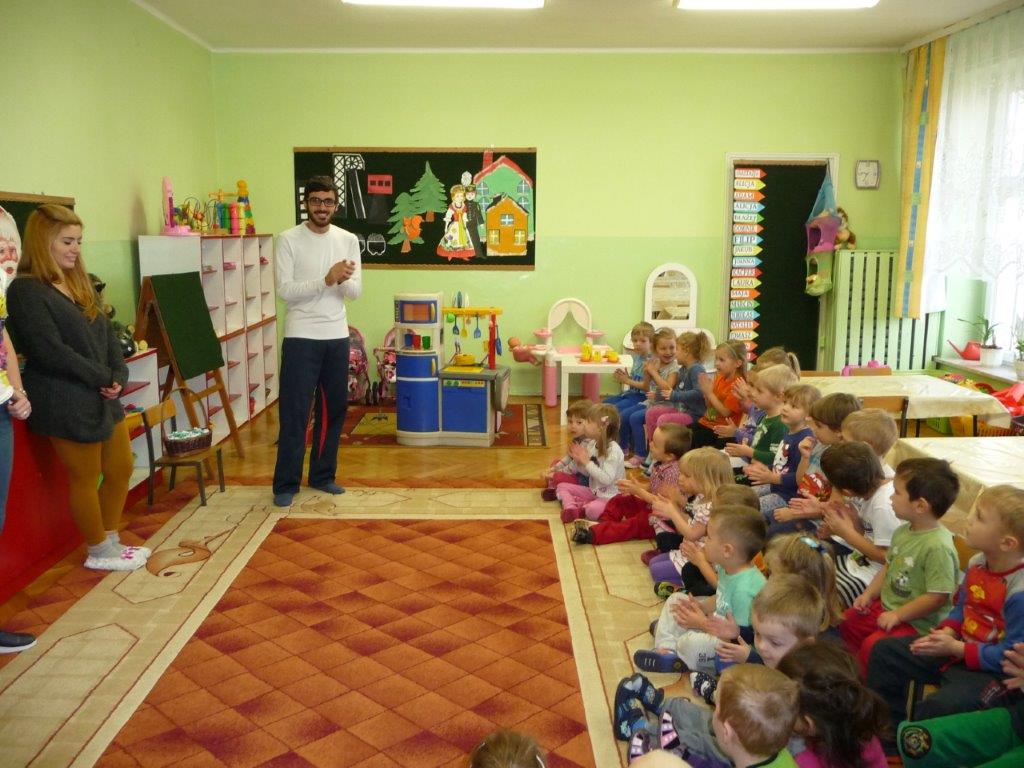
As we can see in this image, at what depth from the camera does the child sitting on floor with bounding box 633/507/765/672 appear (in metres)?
2.74

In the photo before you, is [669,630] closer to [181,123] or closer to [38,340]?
[38,340]

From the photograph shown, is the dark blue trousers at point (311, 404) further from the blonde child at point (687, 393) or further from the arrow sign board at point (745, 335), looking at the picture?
the arrow sign board at point (745, 335)

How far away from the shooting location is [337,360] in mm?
4660

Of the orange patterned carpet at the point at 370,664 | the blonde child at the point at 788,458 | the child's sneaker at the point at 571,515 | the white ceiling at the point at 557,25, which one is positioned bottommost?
the orange patterned carpet at the point at 370,664

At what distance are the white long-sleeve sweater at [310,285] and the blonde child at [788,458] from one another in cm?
223

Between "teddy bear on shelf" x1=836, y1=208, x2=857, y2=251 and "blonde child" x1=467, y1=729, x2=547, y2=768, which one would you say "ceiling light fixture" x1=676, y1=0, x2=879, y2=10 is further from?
"blonde child" x1=467, y1=729, x2=547, y2=768

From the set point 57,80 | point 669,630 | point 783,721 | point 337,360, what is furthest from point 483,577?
point 57,80

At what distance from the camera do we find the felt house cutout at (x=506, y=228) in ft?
24.1

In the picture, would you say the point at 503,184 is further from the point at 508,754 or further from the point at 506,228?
the point at 508,754

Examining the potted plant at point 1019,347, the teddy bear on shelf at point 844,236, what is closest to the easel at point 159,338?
the teddy bear on shelf at point 844,236

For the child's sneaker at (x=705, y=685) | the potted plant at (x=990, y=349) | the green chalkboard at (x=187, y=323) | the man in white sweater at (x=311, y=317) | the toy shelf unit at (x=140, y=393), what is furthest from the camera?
the potted plant at (x=990, y=349)

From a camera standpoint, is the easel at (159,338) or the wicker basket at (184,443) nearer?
the wicker basket at (184,443)

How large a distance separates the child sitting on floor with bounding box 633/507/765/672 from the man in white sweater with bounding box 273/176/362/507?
2.38 meters

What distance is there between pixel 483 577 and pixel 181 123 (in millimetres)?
4547
